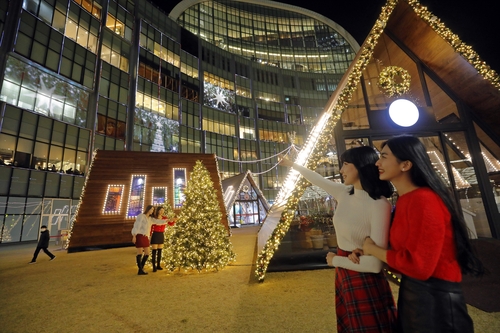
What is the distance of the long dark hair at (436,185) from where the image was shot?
1.34m

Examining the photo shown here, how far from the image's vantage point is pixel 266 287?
485 centimetres

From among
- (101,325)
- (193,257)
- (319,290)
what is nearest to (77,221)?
(193,257)

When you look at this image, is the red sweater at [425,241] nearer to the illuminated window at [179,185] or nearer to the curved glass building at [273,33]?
the illuminated window at [179,185]

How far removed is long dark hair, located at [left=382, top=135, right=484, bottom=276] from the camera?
1343mm

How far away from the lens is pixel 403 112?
5.91m

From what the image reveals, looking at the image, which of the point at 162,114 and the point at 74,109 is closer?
the point at 74,109

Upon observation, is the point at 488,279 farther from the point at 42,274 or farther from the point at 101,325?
the point at 42,274

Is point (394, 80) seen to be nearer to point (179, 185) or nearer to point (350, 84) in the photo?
point (350, 84)

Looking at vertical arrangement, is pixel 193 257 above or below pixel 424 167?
below

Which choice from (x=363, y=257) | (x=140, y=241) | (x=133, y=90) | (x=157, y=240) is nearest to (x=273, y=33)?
(x=133, y=90)

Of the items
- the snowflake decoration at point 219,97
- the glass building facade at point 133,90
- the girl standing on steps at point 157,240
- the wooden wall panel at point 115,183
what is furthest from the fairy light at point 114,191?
the snowflake decoration at point 219,97

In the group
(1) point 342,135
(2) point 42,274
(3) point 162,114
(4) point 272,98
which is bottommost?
(2) point 42,274

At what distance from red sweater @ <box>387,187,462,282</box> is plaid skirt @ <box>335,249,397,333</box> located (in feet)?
1.48

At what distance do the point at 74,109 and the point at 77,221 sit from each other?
1860 cm
